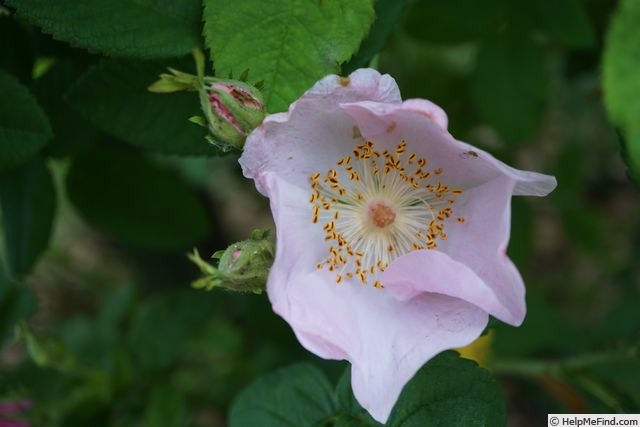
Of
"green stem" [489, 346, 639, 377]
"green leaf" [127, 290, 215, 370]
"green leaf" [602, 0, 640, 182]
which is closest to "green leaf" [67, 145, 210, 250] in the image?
"green leaf" [127, 290, 215, 370]

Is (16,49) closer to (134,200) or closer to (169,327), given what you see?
(134,200)

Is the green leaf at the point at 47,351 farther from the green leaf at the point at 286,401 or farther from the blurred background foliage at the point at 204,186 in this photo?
the green leaf at the point at 286,401

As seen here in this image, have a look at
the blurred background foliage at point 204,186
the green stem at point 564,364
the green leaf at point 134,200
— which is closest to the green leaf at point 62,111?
the blurred background foliage at point 204,186

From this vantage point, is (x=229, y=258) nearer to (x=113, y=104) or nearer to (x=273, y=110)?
(x=273, y=110)

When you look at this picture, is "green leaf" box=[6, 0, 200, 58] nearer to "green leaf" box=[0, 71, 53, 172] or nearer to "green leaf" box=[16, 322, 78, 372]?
"green leaf" box=[0, 71, 53, 172]

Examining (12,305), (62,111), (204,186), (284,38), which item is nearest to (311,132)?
(284,38)

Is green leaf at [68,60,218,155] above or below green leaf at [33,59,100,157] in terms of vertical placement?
above
